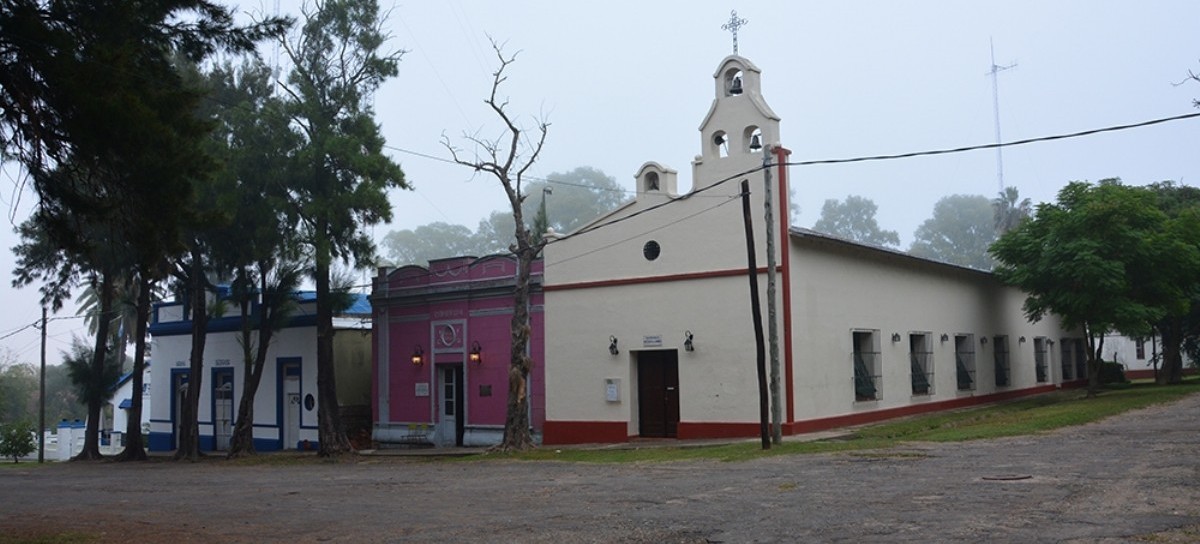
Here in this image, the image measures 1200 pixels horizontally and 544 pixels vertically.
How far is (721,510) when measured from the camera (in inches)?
444

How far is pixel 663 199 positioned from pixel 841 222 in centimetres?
10243

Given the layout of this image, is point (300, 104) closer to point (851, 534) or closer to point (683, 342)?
point (683, 342)

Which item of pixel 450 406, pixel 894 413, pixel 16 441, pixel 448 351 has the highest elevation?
pixel 448 351

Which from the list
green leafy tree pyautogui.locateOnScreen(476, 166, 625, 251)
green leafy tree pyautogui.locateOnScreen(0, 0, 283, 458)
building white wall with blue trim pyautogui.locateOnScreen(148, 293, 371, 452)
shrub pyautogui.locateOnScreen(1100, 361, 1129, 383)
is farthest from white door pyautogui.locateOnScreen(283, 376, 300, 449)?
green leafy tree pyautogui.locateOnScreen(476, 166, 625, 251)

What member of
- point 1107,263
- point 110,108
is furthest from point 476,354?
point 1107,263

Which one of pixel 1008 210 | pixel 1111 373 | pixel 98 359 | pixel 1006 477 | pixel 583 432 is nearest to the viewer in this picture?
pixel 1006 477

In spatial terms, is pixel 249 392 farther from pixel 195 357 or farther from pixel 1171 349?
pixel 1171 349

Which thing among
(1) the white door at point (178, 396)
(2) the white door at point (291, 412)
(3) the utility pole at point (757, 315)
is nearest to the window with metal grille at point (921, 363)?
(3) the utility pole at point (757, 315)

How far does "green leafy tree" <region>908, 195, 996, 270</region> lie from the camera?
110250 mm

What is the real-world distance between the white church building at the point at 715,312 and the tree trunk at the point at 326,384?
5.60 meters

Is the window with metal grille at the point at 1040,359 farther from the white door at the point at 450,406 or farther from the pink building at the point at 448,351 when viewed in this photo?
the white door at the point at 450,406

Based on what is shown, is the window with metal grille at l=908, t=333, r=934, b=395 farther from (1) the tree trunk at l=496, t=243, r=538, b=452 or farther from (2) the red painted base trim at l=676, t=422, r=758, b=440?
(1) the tree trunk at l=496, t=243, r=538, b=452

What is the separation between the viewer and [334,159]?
26.2 m

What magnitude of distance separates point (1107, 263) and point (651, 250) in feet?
46.7
